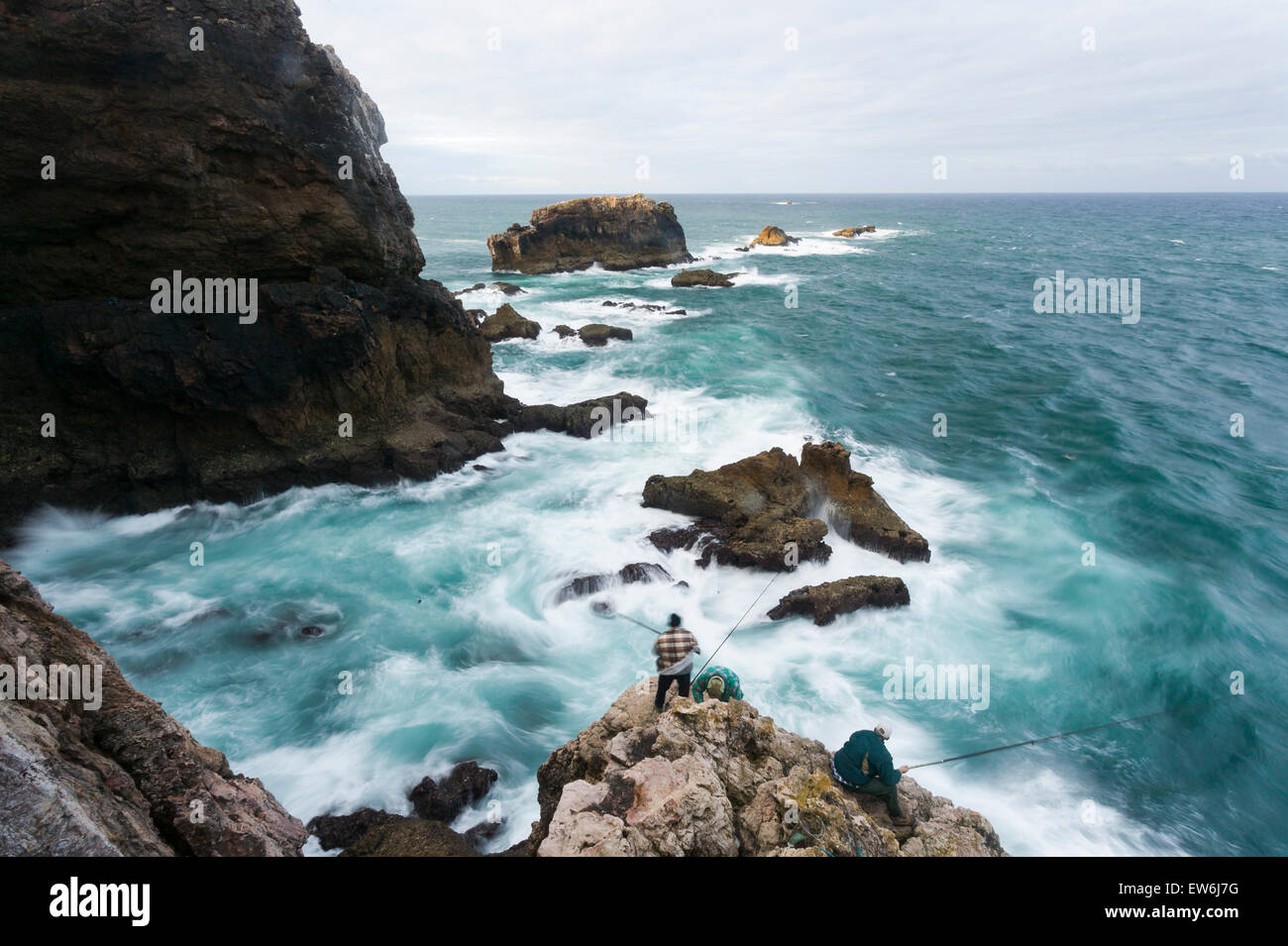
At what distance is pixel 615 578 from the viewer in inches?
558

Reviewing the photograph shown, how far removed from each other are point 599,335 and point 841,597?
23.2m

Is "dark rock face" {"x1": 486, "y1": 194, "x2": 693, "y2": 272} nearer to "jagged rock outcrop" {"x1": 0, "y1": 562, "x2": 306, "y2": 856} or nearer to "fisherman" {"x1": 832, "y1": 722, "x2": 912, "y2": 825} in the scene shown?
"jagged rock outcrop" {"x1": 0, "y1": 562, "x2": 306, "y2": 856}

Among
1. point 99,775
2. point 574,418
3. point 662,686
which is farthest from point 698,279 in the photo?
point 99,775

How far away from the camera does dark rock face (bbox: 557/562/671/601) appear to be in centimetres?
1395

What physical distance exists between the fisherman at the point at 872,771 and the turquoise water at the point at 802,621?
4441 millimetres

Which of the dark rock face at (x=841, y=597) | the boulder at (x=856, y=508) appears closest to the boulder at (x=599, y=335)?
the boulder at (x=856, y=508)

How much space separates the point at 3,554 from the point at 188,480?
12.7 feet

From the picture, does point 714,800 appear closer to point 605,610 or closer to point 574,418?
point 605,610

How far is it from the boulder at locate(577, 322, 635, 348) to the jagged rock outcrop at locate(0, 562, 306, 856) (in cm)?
2832

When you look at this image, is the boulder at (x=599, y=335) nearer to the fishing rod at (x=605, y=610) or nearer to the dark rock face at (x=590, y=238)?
the fishing rod at (x=605, y=610)

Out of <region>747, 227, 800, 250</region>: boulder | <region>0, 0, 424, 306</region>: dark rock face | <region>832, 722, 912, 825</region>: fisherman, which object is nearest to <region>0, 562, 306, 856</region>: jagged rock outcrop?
<region>832, 722, 912, 825</region>: fisherman

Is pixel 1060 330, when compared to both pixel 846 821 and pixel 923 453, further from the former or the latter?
pixel 846 821

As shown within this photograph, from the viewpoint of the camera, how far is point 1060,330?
1485 inches
